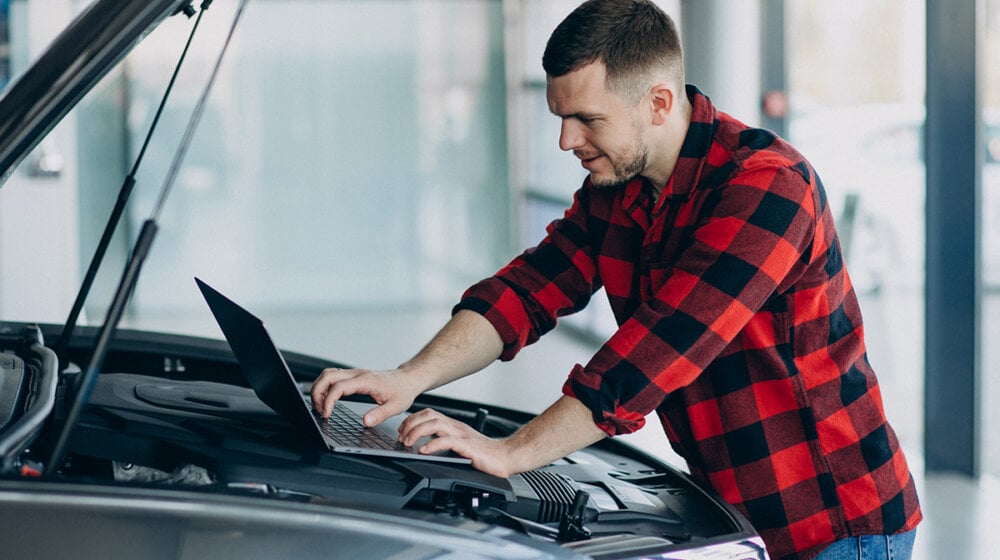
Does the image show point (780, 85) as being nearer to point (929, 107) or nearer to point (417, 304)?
point (929, 107)

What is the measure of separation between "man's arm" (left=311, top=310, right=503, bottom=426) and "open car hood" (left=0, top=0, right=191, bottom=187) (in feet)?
2.02

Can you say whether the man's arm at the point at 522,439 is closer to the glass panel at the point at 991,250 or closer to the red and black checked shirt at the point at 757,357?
the red and black checked shirt at the point at 757,357

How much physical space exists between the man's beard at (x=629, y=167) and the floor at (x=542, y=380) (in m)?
2.33

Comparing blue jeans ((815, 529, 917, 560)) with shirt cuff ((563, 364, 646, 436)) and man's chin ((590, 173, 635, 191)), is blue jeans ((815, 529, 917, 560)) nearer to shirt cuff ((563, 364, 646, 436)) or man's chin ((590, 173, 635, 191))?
shirt cuff ((563, 364, 646, 436))

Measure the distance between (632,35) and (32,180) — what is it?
5.30 m

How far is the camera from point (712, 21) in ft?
16.7

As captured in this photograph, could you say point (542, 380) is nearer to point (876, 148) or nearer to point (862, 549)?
point (876, 148)

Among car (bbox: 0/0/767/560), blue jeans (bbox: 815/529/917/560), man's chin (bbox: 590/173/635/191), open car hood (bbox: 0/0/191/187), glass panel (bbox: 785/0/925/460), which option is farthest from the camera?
glass panel (bbox: 785/0/925/460)

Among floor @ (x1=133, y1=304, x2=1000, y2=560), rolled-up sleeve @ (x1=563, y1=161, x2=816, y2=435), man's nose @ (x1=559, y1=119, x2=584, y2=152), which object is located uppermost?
man's nose @ (x1=559, y1=119, x2=584, y2=152)

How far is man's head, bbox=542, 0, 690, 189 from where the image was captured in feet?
5.46

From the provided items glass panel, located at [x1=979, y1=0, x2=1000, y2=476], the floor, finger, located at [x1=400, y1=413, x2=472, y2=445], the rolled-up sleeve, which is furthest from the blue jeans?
glass panel, located at [x1=979, y1=0, x2=1000, y2=476]

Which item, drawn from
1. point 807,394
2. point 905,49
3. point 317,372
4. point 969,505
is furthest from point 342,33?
point 807,394

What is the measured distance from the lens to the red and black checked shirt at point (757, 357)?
58.2 inches

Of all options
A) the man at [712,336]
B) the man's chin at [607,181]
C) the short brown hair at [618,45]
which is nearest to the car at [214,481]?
the man at [712,336]
